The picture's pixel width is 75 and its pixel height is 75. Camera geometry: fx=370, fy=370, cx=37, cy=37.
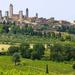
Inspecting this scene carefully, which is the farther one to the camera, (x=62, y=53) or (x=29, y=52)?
(x=62, y=53)

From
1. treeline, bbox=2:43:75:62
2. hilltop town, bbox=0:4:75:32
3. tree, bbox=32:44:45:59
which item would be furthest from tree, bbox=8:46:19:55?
hilltop town, bbox=0:4:75:32

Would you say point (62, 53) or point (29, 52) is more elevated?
point (29, 52)

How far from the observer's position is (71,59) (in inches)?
2286

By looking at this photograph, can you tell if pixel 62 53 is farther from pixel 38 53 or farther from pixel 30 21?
pixel 30 21

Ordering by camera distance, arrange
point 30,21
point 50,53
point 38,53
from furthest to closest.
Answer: point 30,21 < point 50,53 < point 38,53

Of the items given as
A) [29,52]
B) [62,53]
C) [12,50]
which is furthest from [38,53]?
[12,50]

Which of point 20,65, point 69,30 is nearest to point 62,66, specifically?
point 20,65

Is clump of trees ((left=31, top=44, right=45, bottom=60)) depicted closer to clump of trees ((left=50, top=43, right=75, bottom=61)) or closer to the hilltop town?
clump of trees ((left=50, top=43, right=75, bottom=61))

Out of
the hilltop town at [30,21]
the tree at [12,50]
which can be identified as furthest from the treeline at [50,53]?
the hilltop town at [30,21]

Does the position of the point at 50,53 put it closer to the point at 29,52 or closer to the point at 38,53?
the point at 38,53

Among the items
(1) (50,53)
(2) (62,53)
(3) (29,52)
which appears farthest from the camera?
(2) (62,53)

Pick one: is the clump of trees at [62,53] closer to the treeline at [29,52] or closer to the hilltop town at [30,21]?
the treeline at [29,52]

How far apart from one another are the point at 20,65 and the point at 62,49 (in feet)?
46.2

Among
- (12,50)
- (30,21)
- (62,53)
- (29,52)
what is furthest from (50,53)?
(30,21)
